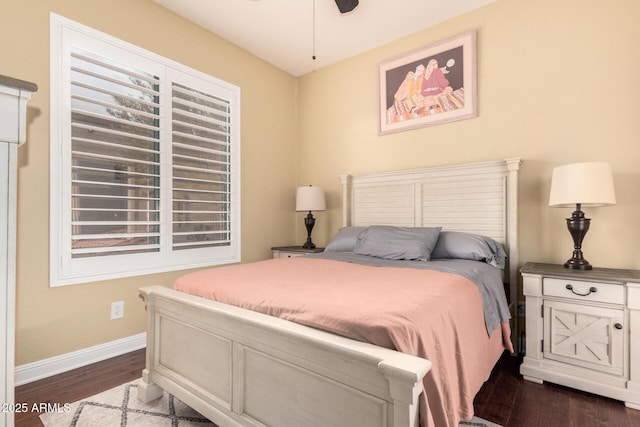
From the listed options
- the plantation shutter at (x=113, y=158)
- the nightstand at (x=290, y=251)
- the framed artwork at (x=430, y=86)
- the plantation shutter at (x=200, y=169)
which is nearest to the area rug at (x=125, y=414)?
the plantation shutter at (x=113, y=158)

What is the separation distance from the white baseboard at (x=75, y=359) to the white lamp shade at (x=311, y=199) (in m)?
1.85

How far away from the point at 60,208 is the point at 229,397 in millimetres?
1745

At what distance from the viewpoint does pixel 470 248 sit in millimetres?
2410

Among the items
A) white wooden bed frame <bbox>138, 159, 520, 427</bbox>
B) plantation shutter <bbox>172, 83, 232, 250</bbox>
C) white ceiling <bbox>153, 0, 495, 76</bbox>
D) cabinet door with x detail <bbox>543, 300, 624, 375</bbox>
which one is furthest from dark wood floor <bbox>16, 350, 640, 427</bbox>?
white ceiling <bbox>153, 0, 495, 76</bbox>

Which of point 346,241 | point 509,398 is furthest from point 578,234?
point 346,241

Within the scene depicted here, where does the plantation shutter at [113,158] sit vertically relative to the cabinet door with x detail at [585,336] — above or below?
above

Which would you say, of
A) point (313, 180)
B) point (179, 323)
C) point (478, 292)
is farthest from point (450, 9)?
point (179, 323)

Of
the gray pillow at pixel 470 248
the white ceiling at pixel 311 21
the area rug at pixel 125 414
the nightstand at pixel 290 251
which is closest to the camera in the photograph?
the area rug at pixel 125 414

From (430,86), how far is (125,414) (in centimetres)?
330

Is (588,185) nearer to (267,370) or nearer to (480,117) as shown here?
(480,117)

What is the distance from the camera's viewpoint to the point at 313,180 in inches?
157

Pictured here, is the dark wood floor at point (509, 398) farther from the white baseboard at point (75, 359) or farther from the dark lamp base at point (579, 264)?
the dark lamp base at point (579, 264)

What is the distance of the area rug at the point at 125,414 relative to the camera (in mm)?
1661

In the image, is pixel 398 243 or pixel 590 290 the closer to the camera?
pixel 590 290
